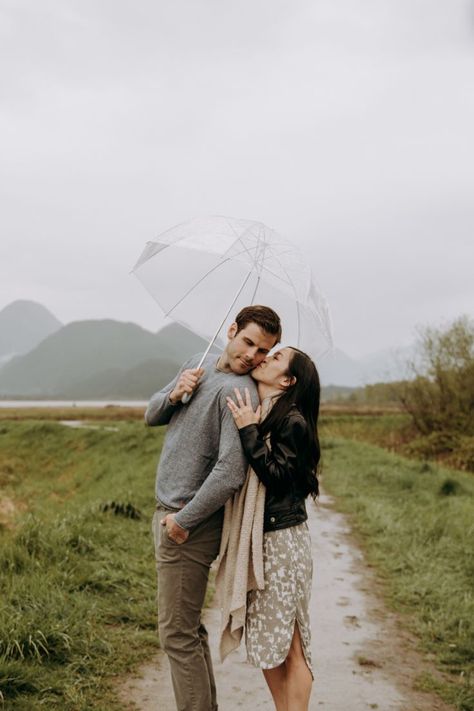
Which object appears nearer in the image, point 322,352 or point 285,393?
point 285,393

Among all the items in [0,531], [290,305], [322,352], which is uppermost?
[290,305]

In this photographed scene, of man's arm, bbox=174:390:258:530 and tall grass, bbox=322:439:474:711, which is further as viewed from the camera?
tall grass, bbox=322:439:474:711

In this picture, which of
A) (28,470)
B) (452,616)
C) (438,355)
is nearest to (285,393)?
(452,616)

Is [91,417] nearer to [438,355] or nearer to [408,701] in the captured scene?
[438,355]

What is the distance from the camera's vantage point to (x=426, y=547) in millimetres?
7680

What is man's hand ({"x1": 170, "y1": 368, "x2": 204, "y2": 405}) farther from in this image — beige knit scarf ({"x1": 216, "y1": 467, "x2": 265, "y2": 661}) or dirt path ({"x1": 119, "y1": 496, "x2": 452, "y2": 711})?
dirt path ({"x1": 119, "y1": 496, "x2": 452, "y2": 711})

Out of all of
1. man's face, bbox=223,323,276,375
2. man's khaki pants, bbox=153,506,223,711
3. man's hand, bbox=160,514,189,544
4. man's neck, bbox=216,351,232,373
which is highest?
man's face, bbox=223,323,276,375

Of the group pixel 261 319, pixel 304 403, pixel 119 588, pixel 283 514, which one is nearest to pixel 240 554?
pixel 283 514

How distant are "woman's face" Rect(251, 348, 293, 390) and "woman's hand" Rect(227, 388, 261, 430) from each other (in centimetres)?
17

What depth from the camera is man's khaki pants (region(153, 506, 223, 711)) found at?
290cm

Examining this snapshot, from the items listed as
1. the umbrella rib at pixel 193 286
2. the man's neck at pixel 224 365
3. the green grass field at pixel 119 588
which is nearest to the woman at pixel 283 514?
the man's neck at pixel 224 365

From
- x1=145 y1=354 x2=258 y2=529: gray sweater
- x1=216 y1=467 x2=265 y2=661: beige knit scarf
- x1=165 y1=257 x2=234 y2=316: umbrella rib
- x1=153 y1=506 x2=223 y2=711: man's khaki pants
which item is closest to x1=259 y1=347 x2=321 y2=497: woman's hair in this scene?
x1=145 y1=354 x2=258 y2=529: gray sweater

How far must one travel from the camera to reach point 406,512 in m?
9.72

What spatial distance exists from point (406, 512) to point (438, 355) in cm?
1358
